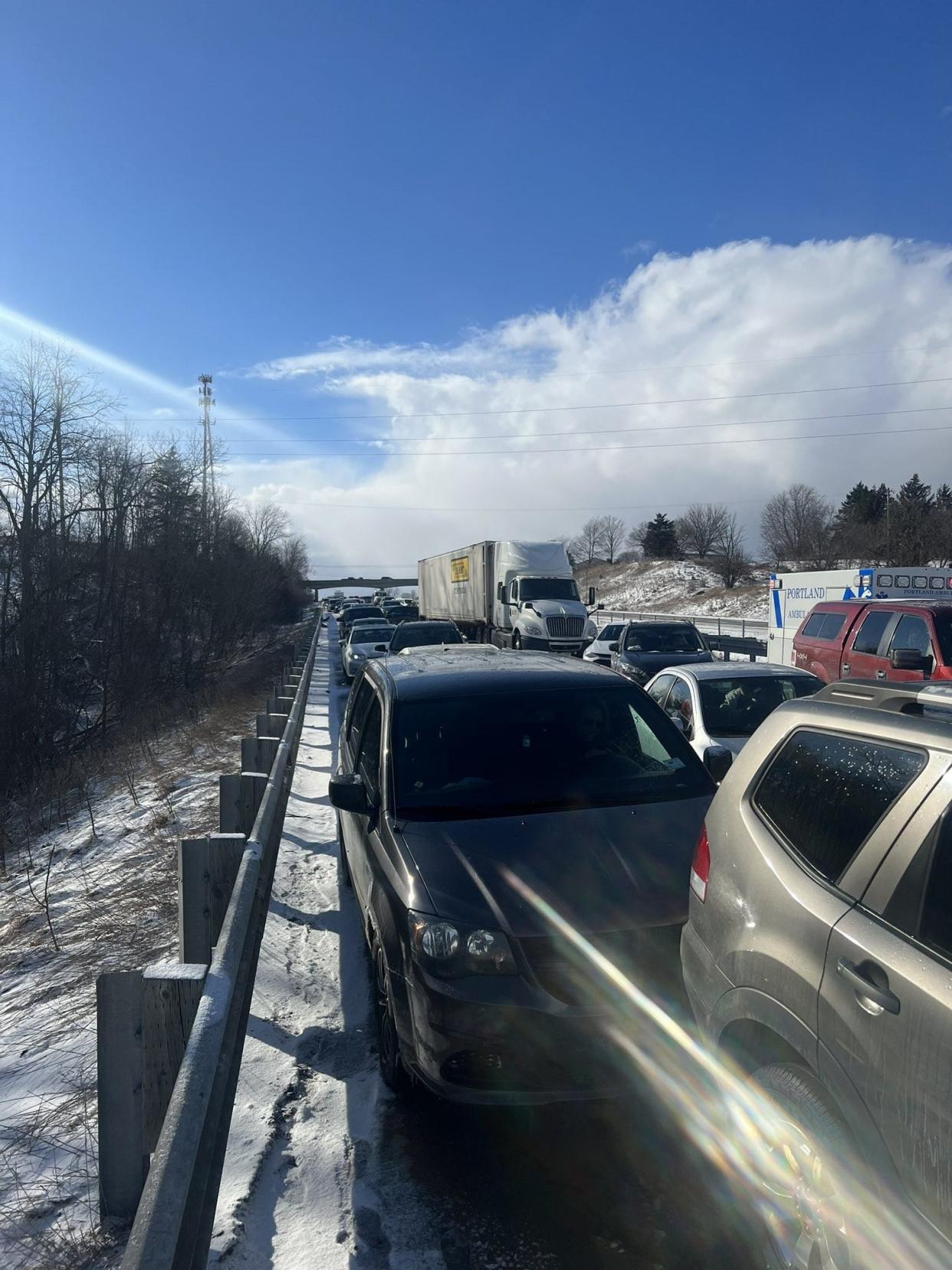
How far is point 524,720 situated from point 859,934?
110 inches

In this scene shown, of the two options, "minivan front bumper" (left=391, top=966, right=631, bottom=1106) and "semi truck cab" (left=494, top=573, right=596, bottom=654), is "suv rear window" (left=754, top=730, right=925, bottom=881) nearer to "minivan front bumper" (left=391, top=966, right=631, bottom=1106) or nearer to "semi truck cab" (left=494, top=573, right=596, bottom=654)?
"minivan front bumper" (left=391, top=966, right=631, bottom=1106)

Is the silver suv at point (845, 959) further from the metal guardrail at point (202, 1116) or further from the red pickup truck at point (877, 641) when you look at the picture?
the red pickup truck at point (877, 641)

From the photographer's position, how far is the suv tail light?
11.3ft

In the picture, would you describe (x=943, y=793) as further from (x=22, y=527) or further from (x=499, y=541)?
(x=499, y=541)

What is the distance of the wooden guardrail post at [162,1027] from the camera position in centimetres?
320

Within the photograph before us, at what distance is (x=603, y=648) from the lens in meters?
21.7

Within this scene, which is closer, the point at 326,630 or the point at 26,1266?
the point at 26,1266

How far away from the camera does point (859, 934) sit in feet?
7.96

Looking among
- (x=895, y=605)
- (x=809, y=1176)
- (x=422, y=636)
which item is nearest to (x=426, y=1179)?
(x=809, y=1176)

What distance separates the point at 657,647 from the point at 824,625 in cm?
379

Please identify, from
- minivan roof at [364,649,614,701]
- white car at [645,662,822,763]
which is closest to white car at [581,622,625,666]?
white car at [645,662,822,763]

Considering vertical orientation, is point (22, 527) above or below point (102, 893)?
above

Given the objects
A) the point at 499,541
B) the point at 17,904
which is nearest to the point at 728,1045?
the point at 17,904

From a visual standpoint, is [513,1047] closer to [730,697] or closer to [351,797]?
[351,797]
